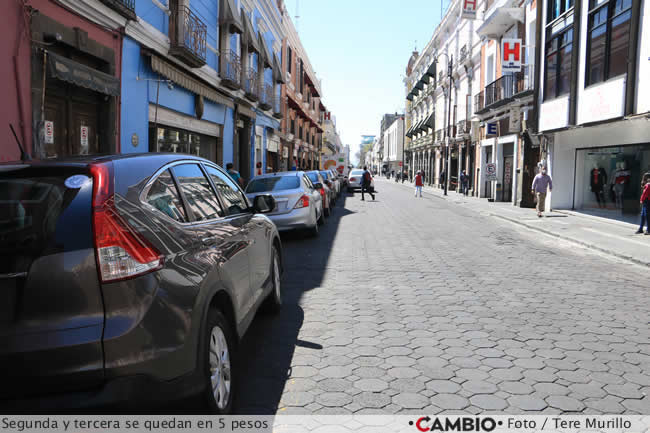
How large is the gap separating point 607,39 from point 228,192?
47.6 ft

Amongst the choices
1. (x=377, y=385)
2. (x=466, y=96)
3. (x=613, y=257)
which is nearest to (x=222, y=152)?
(x=613, y=257)

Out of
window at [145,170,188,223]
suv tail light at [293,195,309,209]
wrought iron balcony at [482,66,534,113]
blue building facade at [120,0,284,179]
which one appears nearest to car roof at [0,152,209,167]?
window at [145,170,188,223]

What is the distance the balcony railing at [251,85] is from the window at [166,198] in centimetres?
1817

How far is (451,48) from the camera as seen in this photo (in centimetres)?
4031

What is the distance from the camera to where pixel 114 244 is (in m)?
2.29

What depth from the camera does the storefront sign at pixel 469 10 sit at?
30.4m

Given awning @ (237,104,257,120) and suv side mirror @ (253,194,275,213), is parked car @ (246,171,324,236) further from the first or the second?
awning @ (237,104,257,120)

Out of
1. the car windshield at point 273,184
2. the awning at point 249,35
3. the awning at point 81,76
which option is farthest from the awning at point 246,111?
the awning at point 81,76

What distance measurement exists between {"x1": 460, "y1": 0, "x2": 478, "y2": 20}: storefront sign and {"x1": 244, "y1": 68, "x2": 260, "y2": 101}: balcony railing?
14837 mm

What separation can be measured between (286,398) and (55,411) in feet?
5.29

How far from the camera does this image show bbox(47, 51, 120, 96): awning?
802cm

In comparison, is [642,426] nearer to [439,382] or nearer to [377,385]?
[439,382]

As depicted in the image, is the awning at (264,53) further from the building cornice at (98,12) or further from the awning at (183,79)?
the building cornice at (98,12)

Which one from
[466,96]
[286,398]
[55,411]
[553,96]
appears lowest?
[286,398]
